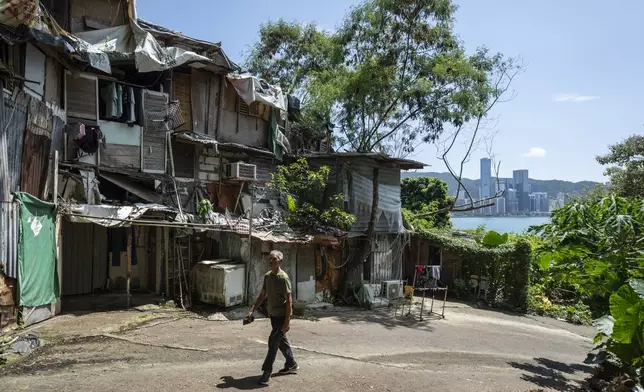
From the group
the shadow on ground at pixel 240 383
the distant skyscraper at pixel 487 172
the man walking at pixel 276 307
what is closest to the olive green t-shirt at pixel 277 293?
the man walking at pixel 276 307

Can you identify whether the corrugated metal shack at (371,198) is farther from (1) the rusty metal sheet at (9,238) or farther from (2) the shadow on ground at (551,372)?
(1) the rusty metal sheet at (9,238)

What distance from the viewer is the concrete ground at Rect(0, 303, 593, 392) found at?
6551mm

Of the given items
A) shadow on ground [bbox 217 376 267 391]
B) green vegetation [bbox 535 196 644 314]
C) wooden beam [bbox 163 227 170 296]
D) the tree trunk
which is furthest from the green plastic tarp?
green vegetation [bbox 535 196 644 314]

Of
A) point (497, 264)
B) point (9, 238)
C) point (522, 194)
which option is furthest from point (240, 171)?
point (522, 194)

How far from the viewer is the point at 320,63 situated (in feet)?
79.9

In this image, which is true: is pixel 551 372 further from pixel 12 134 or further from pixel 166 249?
pixel 12 134

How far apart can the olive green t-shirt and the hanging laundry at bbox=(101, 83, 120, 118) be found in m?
8.78

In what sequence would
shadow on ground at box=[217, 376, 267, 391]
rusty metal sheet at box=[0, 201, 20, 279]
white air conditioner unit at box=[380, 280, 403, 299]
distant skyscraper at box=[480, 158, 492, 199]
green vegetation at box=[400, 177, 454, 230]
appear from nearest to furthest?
shadow on ground at box=[217, 376, 267, 391]
rusty metal sheet at box=[0, 201, 20, 279]
white air conditioner unit at box=[380, 280, 403, 299]
distant skyscraper at box=[480, 158, 492, 199]
green vegetation at box=[400, 177, 454, 230]

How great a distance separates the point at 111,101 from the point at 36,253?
5.18 metres

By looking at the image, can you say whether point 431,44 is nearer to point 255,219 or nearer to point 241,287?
point 255,219

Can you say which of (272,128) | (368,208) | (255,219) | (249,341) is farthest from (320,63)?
(249,341)

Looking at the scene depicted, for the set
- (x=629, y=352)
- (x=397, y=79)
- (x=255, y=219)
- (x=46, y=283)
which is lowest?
(x=629, y=352)

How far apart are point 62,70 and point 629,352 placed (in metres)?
14.2

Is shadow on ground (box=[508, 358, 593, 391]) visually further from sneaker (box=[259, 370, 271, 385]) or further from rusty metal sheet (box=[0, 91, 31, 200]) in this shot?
rusty metal sheet (box=[0, 91, 31, 200])
